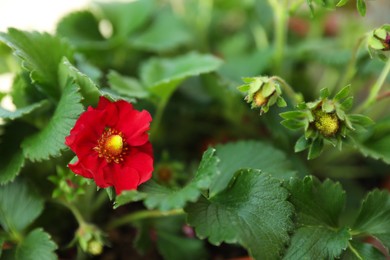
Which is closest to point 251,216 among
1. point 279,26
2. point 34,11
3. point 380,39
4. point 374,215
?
point 374,215

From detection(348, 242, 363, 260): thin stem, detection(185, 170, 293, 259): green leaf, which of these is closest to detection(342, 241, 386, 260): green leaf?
detection(348, 242, 363, 260): thin stem

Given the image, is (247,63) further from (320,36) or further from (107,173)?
(107,173)

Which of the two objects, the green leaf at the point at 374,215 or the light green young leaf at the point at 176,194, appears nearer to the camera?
the light green young leaf at the point at 176,194

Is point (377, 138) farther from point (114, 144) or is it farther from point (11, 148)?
point (11, 148)

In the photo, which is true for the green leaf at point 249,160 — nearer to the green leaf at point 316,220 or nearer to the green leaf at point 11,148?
the green leaf at point 316,220

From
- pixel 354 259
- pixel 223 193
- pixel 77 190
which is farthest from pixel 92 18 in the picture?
pixel 354 259

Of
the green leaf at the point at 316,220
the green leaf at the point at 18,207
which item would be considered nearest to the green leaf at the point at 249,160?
the green leaf at the point at 316,220
